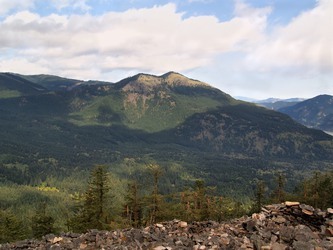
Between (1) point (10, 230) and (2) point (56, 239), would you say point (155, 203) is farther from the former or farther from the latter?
(1) point (10, 230)

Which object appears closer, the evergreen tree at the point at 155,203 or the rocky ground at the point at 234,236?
the rocky ground at the point at 234,236

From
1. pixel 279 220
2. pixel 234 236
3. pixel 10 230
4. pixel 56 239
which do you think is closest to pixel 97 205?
pixel 10 230

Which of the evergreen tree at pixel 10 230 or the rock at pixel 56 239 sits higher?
the rock at pixel 56 239

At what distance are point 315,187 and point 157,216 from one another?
60010 mm

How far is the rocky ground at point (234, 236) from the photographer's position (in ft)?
80.8

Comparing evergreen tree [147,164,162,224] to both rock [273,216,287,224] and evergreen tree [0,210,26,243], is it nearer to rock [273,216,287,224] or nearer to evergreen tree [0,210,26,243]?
evergreen tree [0,210,26,243]

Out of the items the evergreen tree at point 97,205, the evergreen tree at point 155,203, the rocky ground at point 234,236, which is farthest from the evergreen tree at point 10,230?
the rocky ground at point 234,236

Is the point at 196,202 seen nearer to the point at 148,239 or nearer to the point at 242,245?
the point at 148,239

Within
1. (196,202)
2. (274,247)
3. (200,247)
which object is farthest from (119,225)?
(274,247)

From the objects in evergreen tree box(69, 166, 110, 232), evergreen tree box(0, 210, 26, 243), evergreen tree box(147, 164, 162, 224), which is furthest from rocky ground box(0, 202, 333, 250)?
evergreen tree box(0, 210, 26, 243)

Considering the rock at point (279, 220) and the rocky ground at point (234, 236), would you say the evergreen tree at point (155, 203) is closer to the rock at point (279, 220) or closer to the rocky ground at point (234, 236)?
the rocky ground at point (234, 236)

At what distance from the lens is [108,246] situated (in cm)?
2864

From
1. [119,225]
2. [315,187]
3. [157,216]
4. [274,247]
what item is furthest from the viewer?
[315,187]

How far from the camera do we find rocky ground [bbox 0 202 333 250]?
24.6 metres
